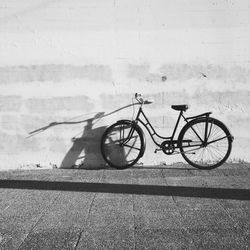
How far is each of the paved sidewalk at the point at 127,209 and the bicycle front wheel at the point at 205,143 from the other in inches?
14.7

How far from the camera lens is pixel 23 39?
22.6 ft

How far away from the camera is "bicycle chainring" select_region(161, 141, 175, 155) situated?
6738 millimetres

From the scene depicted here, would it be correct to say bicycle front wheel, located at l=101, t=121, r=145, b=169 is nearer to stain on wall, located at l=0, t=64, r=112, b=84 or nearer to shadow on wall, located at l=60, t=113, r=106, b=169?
shadow on wall, located at l=60, t=113, r=106, b=169

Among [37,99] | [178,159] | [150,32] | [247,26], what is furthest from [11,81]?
[247,26]

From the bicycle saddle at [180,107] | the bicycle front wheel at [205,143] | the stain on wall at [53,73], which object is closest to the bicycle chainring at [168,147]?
the bicycle front wheel at [205,143]

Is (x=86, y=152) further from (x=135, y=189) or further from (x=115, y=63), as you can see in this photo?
(x=135, y=189)

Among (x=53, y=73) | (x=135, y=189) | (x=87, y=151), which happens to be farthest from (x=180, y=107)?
(x=53, y=73)

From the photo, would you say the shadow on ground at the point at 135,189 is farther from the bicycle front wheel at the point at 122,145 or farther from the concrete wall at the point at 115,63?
the concrete wall at the point at 115,63

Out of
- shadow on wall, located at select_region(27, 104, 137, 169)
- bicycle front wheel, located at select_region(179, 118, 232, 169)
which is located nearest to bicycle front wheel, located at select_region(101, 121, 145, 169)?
shadow on wall, located at select_region(27, 104, 137, 169)

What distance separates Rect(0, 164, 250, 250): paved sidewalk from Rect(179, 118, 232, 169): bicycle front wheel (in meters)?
0.37

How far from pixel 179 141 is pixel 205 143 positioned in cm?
46

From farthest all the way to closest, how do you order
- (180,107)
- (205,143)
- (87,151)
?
(87,151)
(205,143)
(180,107)

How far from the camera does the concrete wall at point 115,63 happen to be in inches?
269

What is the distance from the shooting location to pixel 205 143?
6.63 meters
